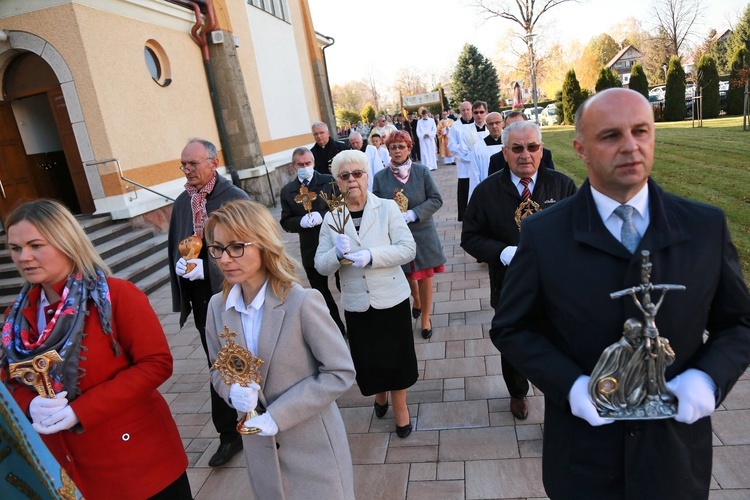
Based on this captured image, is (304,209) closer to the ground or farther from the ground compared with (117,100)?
closer to the ground

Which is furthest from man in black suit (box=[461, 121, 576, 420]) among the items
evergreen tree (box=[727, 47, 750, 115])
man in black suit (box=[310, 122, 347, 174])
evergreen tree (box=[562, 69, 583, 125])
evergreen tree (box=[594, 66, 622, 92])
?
evergreen tree (box=[562, 69, 583, 125])

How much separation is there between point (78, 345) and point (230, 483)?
1.86m

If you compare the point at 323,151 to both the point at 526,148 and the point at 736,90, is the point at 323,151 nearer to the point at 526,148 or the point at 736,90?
the point at 526,148

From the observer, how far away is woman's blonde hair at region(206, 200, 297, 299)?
7.07ft

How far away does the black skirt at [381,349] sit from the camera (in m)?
3.68

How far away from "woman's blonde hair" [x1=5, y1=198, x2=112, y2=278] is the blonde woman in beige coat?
1.97 feet

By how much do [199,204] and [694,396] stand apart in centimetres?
315

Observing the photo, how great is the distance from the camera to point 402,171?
5090mm

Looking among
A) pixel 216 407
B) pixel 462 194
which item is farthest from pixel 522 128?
pixel 462 194

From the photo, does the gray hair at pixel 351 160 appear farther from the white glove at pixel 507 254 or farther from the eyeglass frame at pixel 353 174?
the white glove at pixel 507 254

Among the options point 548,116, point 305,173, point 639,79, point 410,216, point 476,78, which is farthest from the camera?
point 476,78

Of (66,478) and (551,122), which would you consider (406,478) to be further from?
(551,122)

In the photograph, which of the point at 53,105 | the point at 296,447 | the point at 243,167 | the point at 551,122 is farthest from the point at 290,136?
the point at 551,122

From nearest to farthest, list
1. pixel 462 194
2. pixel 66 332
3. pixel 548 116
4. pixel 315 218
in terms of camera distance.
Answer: pixel 66 332
pixel 315 218
pixel 462 194
pixel 548 116
